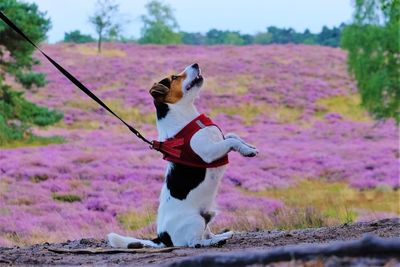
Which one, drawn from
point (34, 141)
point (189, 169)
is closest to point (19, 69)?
point (34, 141)

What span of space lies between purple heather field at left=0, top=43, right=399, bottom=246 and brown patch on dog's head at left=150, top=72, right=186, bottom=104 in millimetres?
3249

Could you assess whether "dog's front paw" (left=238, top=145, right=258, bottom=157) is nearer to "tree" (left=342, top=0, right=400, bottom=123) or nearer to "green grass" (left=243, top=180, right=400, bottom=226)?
"green grass" (left=243, top=180, right=400, bottom=226)

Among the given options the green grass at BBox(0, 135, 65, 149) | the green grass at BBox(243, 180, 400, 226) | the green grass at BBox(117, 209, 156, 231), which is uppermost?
the green grass at BBox(117, 209, 156, 231)

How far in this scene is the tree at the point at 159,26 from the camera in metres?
80.6

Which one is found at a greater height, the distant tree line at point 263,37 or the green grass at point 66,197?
the distant tree line at point 263,37

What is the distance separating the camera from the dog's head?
4977mm

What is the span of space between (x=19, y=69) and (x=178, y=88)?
2254 centimetres

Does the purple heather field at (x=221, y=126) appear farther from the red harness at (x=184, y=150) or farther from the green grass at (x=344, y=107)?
the red harness at (x=184, y=150)

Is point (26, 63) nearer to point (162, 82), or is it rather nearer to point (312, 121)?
point (312, 121)

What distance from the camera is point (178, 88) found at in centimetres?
499

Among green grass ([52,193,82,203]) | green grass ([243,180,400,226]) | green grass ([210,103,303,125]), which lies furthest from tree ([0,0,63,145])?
green grass ([210,103,303,125])

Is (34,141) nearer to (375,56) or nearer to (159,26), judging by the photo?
(375,56)

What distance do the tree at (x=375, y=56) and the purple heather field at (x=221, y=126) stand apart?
215 centimetres

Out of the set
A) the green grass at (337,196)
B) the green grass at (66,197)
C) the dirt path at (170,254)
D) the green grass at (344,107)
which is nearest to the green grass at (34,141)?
the green grass at (66,197)
